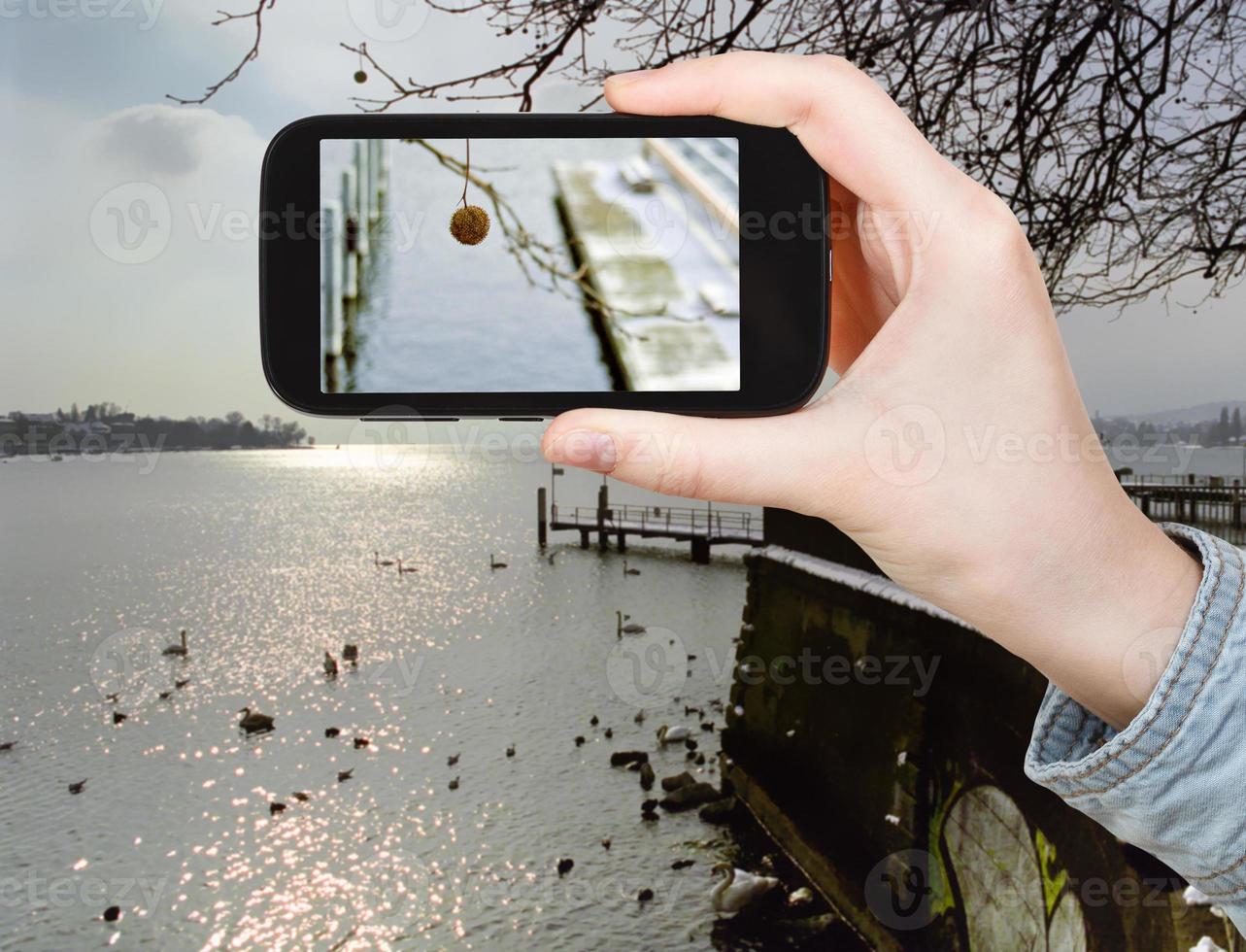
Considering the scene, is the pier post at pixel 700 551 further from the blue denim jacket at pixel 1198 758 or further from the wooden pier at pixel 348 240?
the blue denim jacket at pixel 1198 758

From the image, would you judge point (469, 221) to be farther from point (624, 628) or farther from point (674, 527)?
point (674, 527)

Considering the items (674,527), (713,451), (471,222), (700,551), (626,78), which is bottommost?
(700,551)

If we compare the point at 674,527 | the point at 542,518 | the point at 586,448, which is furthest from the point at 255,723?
the point at 542,518

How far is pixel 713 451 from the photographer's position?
1213mm

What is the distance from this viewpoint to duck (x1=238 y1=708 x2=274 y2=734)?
25156mm

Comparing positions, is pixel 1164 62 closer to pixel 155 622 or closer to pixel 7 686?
pixel 7 686

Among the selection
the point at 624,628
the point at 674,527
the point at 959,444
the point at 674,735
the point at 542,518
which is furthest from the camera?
the point at 542,518

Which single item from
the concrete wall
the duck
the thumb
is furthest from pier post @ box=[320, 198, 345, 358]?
the duck

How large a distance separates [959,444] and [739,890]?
1437cm

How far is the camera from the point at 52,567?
173 feet

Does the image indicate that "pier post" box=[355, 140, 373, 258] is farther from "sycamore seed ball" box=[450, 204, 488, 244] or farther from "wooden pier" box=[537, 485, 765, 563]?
"wooden pier" box=[537, 485, 765, 563]

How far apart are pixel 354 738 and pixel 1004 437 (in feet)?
83.1

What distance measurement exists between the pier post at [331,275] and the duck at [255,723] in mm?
27298

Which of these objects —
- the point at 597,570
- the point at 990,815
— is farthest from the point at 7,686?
the point at 990,815
